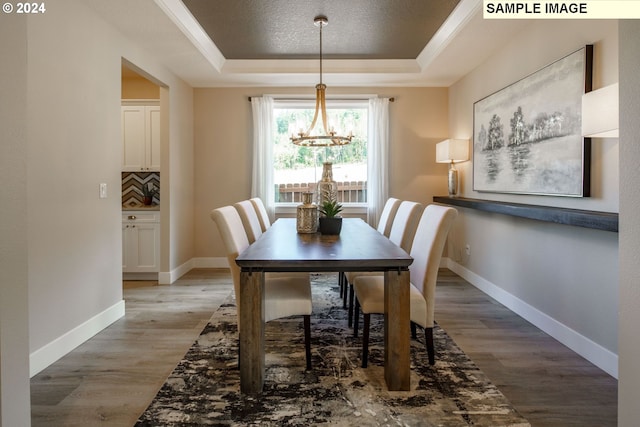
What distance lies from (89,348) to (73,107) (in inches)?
66.4

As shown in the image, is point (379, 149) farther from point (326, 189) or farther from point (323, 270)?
point (323, 270)

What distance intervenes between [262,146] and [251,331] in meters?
3.71

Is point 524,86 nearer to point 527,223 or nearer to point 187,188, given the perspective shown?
point 527,223

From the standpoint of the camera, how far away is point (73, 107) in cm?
287

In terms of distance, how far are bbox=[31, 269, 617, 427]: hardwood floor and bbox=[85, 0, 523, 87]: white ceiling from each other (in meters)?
2.46

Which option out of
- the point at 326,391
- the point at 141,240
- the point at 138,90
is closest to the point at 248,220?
the point at 326,391

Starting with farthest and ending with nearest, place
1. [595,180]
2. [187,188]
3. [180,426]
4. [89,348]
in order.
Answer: [187,188] → [89,348] → [595,180] → [180,426]

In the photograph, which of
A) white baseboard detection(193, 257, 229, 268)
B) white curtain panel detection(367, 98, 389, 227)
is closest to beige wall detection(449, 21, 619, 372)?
white curtain panel detection(367, 98, 389, 227)

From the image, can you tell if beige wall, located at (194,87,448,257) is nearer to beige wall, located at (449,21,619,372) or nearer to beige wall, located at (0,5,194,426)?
beige wall, located at (449,21,619,372)

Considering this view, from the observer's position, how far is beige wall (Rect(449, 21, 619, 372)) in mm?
2479

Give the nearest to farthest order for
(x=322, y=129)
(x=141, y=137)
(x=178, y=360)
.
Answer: (x=178, y=360) → (x=322, y=129) → (x=141, y=137)

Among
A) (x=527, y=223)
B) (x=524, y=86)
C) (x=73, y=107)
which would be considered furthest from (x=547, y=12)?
(x=73, y=107)

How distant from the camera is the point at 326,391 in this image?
217 cm

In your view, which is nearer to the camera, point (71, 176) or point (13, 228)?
point (13, 228)
